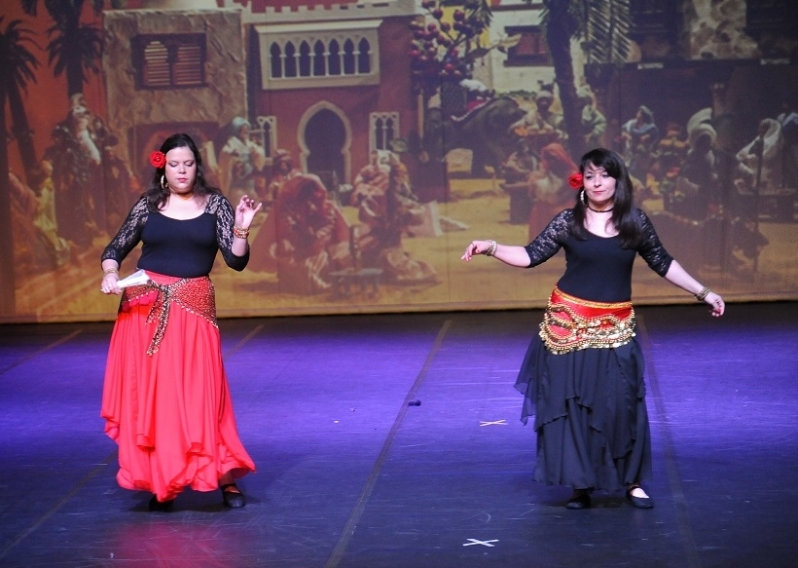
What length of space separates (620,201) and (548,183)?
535 centimetres

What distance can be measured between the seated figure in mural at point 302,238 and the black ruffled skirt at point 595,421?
5489 mm

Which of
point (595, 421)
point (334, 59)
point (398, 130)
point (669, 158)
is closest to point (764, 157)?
point (669, 158)

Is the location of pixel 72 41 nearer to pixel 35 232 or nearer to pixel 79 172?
pixel 79 172

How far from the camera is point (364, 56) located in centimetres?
980

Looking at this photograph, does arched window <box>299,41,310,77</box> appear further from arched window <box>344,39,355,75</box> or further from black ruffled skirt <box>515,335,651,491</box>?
black ruffled skirt <box>515,335,651,491</box>

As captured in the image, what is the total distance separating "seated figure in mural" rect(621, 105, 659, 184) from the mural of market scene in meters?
0.01

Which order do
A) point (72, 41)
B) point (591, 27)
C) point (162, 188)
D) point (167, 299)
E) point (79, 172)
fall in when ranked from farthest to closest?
point (79, 172)
point (72, 41)
point (591, 27)
point (162, 188)
point (167, 299)

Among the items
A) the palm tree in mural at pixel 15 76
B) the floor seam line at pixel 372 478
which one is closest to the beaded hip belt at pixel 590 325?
the floor seam line at pixel 372 478

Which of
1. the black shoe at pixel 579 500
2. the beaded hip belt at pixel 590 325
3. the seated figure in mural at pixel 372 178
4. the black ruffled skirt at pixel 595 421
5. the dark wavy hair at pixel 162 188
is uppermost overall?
the dark wavy hair at pixel 162 188

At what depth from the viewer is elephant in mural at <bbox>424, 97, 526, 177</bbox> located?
977 cm

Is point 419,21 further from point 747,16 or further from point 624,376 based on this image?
point 624,376

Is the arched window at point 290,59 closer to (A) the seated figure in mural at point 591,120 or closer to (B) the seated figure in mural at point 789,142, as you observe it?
(A) the seated figure in mural at point 591,120

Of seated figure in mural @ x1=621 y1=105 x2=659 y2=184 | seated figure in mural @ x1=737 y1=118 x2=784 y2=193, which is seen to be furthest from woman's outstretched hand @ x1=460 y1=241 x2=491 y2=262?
seated figure in mural @ x1=737 y1=118 x2=784 y2=193

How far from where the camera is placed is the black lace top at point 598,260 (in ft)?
14.9
